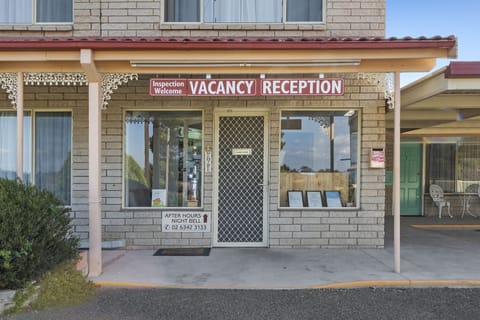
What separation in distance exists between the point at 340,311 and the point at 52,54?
4.91 m

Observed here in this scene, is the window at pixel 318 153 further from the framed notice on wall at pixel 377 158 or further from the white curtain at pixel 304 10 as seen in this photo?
the white curtain at pixel 304 10

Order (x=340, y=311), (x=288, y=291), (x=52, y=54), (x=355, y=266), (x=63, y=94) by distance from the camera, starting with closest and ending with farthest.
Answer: (x=340, y=311)
(x=288, y=291)
(x=52, y=54)
(x=355, y=266)
(x=63, y=94)

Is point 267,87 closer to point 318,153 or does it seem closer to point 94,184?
point 318,153

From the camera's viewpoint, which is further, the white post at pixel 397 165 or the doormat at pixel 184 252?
the doormat at pixel 184 252

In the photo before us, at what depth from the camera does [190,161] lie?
22.2 feet

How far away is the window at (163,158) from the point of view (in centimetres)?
665

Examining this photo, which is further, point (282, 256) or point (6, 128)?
point (6, 128)

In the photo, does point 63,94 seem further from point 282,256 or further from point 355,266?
point 355,266

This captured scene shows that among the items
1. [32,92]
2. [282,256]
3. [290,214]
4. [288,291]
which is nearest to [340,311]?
[288,291]

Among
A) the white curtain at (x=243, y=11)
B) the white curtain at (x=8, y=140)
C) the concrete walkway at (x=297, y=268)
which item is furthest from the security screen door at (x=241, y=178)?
the white curtain at (x=8, y=140)

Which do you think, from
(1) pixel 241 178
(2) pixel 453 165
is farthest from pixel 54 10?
(2) pixel 453 165

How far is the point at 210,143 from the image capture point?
654 centimetres

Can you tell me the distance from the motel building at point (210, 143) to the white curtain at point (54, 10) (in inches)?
1.0

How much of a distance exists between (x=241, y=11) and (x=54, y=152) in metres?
4.31
